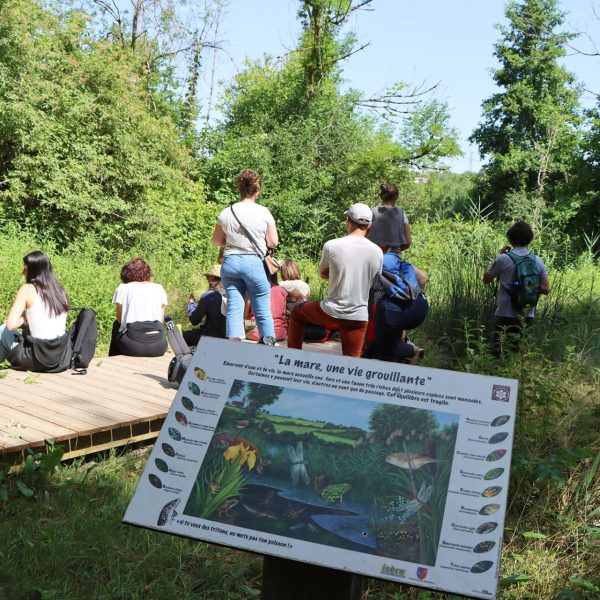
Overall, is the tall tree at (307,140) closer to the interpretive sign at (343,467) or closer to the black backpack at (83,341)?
the black backpack at (83,341)

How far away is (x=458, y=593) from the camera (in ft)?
5.98

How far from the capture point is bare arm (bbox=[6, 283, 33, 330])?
6.04 m

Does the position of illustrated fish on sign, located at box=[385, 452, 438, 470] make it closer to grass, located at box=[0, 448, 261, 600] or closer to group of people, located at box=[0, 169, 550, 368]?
grass, located at box=[0, 448, 261, 600]

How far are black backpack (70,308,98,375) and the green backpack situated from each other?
3.54 meters

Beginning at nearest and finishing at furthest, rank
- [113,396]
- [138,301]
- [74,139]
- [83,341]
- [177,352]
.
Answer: [113,396]
[177,352]
[83,341]
[138,301]
[74,139]

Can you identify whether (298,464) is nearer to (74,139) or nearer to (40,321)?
(40,321)

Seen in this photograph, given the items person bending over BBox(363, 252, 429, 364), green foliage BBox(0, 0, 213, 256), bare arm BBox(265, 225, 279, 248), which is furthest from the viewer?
green foliage BBox(0, 0, 213, 256)

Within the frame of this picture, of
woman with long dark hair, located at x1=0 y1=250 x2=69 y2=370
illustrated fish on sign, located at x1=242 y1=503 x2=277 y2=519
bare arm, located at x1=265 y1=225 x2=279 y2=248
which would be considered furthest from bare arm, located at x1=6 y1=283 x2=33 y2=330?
illustrated fish on sign, located at x1=242 y1=503 x2=277 y2=519

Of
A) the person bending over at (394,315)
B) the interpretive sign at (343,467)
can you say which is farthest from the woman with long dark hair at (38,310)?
the interpretive sign at (343,467)

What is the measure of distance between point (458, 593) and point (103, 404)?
3.86 meters

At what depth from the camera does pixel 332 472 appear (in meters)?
2.16

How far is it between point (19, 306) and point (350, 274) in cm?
283

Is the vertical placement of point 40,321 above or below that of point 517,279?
below

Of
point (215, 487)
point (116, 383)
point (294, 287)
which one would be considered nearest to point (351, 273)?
point (116, 383)
